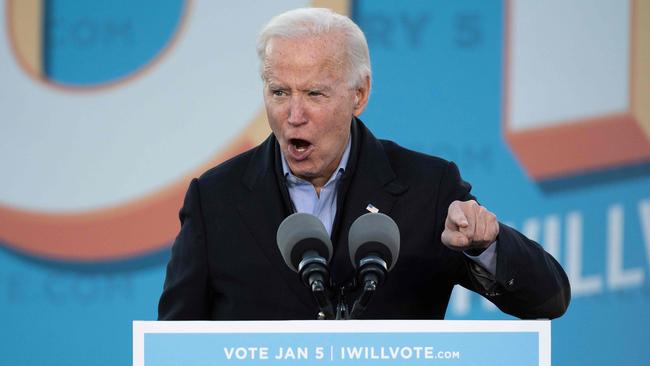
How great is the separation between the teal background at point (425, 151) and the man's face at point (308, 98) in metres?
1.54

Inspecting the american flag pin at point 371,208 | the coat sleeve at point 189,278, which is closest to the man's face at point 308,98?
the american flag pin at point 371,208

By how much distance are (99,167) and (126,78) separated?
327 mm

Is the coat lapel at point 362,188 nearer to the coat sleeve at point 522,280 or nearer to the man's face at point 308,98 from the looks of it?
the man's face at point 308,98

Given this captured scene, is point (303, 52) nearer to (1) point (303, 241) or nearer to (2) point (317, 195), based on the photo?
(2) point (317, 195)

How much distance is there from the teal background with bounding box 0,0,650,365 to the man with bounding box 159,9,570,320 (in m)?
1.37

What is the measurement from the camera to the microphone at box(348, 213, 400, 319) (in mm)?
1654

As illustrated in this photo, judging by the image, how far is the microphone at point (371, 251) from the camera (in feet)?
5.43

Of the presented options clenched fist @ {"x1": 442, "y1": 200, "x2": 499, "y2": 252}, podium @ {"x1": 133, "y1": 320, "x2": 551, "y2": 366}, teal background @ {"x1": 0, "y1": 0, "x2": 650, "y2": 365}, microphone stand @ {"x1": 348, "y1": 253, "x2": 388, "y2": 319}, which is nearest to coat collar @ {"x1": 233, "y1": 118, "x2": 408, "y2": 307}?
clenched fist @ {"x1": 442, "y1": 200, "x2": 499, "y2": 252}

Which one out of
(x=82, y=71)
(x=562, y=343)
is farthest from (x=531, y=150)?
(x=82, y=71)

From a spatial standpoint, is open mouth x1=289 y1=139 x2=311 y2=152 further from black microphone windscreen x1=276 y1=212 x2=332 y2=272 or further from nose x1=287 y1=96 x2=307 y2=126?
black microphone windscreen x1=276 y1=212 x2=332 y2=272

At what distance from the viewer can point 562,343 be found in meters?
3.79

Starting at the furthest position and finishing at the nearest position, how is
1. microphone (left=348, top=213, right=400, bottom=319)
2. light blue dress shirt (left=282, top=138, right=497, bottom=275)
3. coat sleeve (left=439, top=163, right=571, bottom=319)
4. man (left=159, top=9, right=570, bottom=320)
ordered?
light blue dress shirt (left=282, top=138, right=497, bottom=275) < man (left=159, top=9, right=570, bottom=320) < coat sleeve (left=439, top=163, right=571, bottom=319) < microphone (left=348, top=213, right=400, bottom=319)

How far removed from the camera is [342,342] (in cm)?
155

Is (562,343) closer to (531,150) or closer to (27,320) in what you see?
(531,150)
